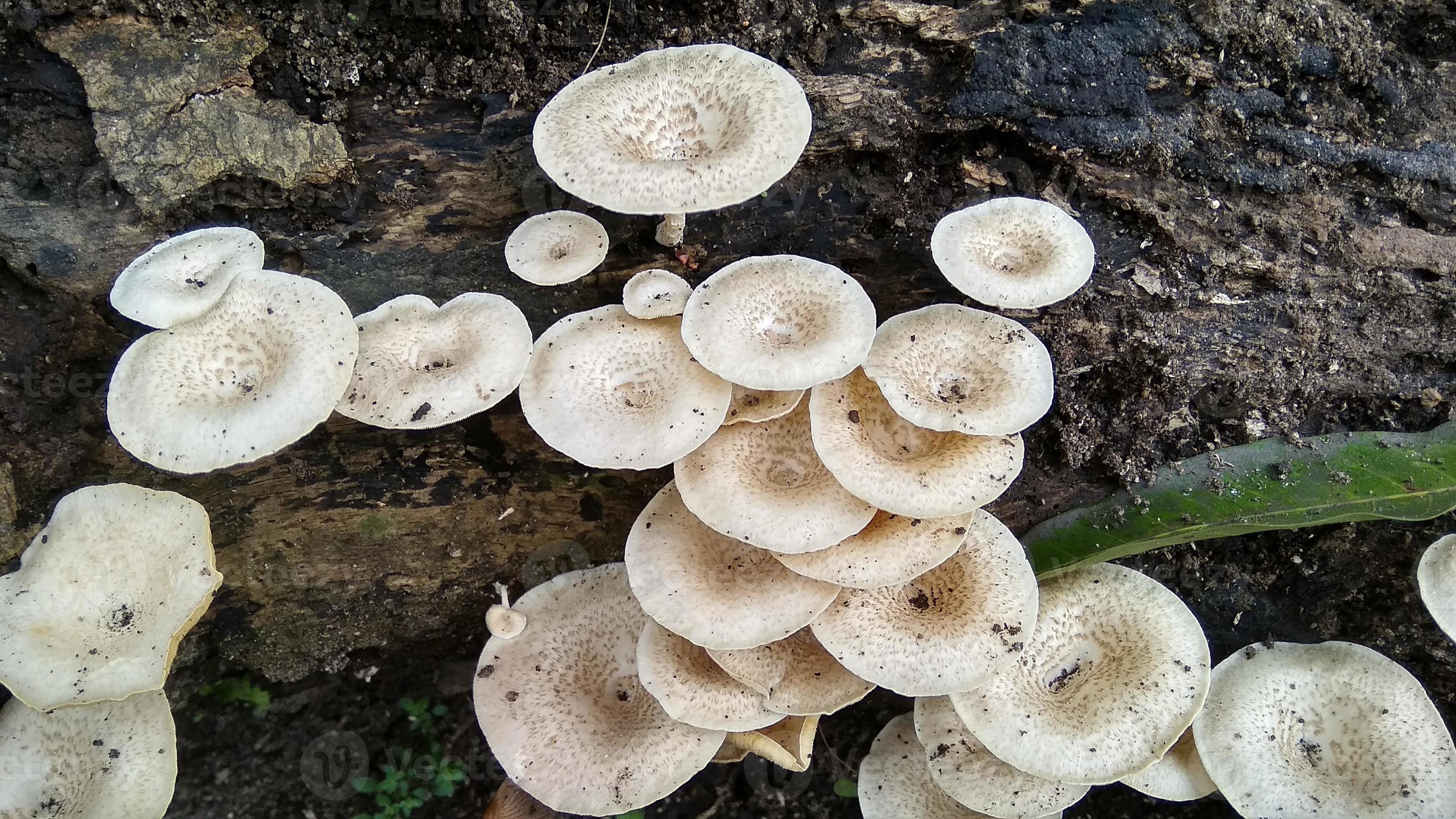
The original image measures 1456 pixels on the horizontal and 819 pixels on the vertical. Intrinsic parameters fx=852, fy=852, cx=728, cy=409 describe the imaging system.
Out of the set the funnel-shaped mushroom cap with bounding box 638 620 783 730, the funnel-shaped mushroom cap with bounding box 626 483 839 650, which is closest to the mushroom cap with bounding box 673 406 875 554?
the funnel-shaped mushroom cap with bounding box 626 483 839 650

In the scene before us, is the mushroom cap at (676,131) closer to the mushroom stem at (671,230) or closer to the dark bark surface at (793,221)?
the mushroom stem at (671,230)

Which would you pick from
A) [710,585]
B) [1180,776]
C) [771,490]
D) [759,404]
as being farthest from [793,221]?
[1180,776]

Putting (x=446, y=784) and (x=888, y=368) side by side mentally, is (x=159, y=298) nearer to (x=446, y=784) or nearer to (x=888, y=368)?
(x=888, y=368)

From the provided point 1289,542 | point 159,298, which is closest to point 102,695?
point 159,298

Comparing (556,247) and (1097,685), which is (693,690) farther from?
(556,247)

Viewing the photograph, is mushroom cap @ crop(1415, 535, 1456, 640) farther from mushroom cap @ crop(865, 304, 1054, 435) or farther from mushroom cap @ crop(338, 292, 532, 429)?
mushroom cap @ crop(338, 292, 532, 429)

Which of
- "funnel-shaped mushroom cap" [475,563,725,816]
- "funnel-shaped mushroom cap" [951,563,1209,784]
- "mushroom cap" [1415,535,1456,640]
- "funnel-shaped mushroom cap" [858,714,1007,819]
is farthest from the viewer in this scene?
"funnel-shaped mushroom cap" [858,714,1007,819]

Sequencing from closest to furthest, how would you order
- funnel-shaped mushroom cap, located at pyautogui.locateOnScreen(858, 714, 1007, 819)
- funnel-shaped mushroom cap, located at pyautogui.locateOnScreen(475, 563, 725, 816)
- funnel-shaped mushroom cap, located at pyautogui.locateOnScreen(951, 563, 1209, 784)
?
funnel-shaped mushroom cap, located at pyautogui.locateOnScreen(951, 563, 1209, 784) → funnel-shaped mushroom cap, located at pyautogui.locateOnScreen(475, 563, 725, 816) → funnel-shaped mushroom cap, located at pyautogui.locateOnScreen(858, 714, 1007, 819)
